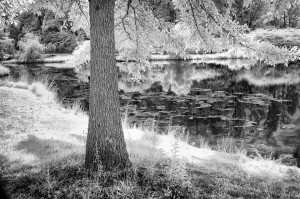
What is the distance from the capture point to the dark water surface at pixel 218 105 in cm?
1380

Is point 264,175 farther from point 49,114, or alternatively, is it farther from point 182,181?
point 49,114

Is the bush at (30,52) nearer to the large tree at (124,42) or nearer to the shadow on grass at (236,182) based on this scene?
the large tree at (124,42)

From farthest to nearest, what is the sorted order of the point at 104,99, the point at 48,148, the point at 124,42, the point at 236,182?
the point at 124,42
the point at 48,148
the point at 236,182
the point at 104,99

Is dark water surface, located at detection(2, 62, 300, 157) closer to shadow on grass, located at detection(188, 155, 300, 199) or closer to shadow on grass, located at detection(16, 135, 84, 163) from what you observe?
shadow on grass, located at detection(16, 135, 84, 163)

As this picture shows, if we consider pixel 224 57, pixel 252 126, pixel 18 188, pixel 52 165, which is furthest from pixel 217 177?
pixel 224 57

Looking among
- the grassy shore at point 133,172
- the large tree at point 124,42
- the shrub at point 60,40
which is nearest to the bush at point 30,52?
the shrub at point 60,40

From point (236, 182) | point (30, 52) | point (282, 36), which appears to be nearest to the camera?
point (236, 182)

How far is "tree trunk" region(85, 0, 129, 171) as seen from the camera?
604 cm

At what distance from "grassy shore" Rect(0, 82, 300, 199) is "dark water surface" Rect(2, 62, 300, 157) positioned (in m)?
3.22

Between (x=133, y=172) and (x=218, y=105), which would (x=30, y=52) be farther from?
(x=133, y=172)

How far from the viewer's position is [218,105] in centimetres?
1941

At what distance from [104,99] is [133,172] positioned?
65.9 inches

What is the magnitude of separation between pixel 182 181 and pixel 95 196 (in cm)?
173

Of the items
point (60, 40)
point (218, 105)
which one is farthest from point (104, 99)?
point (60, 40)
